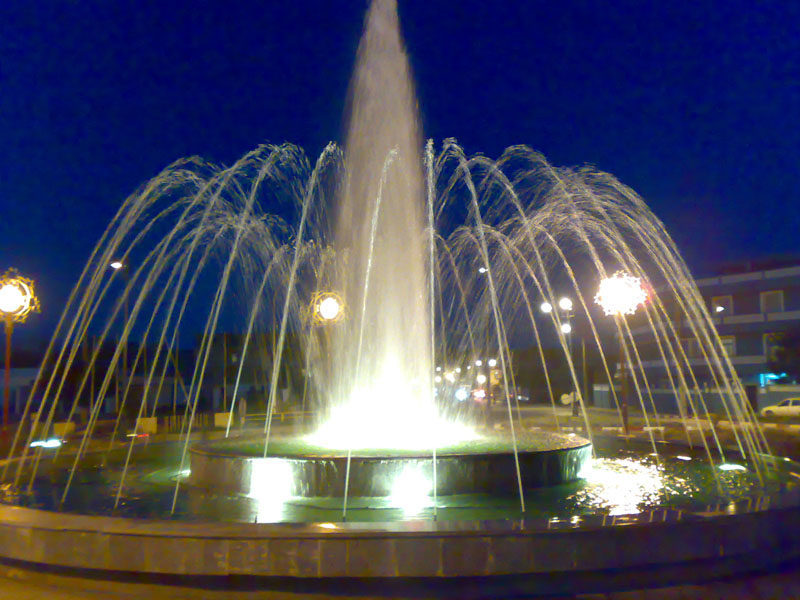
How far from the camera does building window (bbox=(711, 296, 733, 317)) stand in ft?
192

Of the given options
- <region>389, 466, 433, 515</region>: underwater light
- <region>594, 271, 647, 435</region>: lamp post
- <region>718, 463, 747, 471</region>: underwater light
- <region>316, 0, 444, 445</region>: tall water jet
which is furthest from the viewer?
<region>594, 271, 647, 435</region>: lamp post

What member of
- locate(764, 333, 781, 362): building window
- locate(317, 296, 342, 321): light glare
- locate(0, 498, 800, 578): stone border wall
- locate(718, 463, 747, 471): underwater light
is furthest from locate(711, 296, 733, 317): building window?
locate(0, 498, 800, 578): stone border wall

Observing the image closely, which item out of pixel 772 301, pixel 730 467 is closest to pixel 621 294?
pixel 730 467

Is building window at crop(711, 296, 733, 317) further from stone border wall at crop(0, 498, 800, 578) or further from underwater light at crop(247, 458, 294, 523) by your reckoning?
stone border wall at crop(0, 498, 800, 578)

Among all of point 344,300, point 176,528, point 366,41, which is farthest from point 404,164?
point 176,528

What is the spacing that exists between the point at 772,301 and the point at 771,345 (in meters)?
3.44

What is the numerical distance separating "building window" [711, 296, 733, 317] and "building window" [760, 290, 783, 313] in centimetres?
253

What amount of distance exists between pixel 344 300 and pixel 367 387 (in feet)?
17.9

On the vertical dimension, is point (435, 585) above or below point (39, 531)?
below

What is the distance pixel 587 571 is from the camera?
6.93m

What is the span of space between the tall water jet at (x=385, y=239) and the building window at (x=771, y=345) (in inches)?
1741

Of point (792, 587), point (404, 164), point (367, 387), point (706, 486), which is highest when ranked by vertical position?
point (404, 164)

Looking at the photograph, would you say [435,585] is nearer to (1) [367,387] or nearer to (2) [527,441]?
(2) [527,441]

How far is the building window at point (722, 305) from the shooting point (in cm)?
5838
